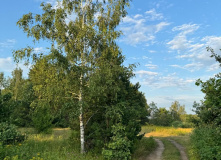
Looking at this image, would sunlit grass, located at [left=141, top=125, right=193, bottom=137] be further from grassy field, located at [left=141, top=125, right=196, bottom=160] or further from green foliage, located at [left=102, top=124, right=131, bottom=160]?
green foliage, located at [left=102, top=124, right=131, bottom=160]

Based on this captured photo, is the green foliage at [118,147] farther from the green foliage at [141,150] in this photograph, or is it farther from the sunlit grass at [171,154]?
the sunlit grass at [171,154]

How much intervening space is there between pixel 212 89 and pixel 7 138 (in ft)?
37.8

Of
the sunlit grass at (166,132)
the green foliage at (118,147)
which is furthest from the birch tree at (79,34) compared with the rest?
the sunlit grass at (166,132)

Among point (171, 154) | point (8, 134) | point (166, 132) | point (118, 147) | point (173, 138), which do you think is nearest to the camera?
point (118, 147)

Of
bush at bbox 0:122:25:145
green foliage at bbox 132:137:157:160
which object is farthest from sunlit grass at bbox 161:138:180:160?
bush at bbox 0:122:25:145

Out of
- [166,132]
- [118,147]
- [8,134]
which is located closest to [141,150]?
[118,147]

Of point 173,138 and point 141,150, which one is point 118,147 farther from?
point 173,138

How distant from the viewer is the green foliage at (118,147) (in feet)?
34.3

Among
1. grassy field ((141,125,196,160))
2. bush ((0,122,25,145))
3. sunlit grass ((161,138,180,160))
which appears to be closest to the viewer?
bush ((0,122,25,145))

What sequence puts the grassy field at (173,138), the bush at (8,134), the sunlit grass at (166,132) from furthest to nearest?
the sunlit grass at (166,132), the grassy field at (173,138), the bush at (8,134)

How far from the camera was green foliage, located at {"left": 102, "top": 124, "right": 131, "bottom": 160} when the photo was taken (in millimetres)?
10453

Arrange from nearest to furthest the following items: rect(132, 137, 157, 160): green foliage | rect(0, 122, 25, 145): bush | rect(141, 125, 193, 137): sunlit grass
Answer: rect(0, 122, 25, 145): bush, rect(132, 137, 157, 160): green foliage, rect(141, 125, 193, 137): sunlit grass

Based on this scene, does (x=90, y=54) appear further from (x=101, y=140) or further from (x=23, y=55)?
(x=101, y=140)

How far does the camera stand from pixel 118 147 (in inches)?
417
